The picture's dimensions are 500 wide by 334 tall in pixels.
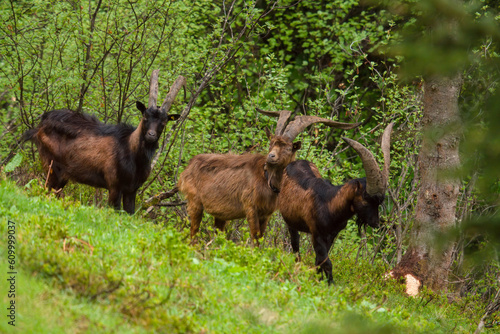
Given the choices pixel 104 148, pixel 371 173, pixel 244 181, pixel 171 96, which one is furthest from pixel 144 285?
pixel 171 96

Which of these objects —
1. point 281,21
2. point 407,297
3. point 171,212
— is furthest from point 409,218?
point 281,21

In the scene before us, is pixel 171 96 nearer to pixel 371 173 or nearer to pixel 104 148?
pixel 104 148

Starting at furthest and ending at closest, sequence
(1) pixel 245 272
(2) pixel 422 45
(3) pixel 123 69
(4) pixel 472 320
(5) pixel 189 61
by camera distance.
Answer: (5) pixel 189 61 → (3) pixel 123 69 → (4) pixel 472 320 → (1) pixel 245 272 → (2) pixel 422 45

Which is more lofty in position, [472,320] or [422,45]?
[422,45]

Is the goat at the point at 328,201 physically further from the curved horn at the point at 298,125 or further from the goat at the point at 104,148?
the goat at the point at 104,148

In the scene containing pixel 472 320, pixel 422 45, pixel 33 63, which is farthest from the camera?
pixel 33 63

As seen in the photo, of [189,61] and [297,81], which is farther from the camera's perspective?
[297,81]

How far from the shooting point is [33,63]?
11922 millimetres

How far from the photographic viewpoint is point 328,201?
9.02 metres

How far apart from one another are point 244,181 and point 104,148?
2320 mm

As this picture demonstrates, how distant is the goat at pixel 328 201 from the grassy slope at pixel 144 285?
159cm

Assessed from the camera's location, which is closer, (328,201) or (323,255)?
(323,255)

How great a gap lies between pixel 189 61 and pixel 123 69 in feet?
5.19

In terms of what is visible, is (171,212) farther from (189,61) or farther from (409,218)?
(409,218)
